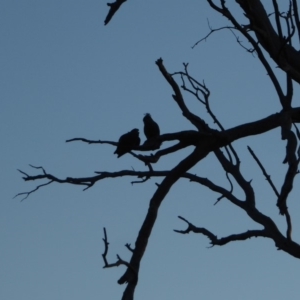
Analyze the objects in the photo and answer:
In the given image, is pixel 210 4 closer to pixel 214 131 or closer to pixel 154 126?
pixel 214 131

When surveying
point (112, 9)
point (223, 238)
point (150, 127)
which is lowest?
point (223, 238)

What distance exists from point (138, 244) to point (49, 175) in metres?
1.80

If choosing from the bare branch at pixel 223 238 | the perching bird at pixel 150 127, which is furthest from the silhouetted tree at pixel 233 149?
the perching bird at pixel 150 127

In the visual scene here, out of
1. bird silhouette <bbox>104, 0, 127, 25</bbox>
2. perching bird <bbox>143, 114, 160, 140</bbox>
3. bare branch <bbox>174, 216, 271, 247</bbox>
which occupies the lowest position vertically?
bare branch <bbox>174, 216, 271, 247</bbox>

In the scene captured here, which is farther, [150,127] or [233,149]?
[150,127]

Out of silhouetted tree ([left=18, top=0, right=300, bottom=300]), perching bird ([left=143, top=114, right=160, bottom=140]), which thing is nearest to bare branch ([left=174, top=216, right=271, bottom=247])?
silhouetted tree ([left=18, top=0, right=300, bottom=300])

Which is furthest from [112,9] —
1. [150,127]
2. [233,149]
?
[150,127]

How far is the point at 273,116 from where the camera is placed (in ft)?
20.0

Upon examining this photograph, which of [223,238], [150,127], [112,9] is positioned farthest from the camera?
[150,127]

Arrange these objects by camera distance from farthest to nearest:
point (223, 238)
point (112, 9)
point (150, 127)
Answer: point (150, 127) → point (223, 238) → point (112, 9)

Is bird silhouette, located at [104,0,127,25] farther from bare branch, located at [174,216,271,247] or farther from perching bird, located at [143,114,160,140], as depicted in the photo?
perching bird, located at [143,114,160,140]

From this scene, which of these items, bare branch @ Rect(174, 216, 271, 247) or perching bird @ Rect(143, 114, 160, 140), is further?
perching bird @ Rect(143, 114, 160, 140)

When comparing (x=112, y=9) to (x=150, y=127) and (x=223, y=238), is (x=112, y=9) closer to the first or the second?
(x=223, y=238)

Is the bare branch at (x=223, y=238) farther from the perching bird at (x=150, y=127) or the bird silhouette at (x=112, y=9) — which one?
the perching bird at (x=150, y=127)
